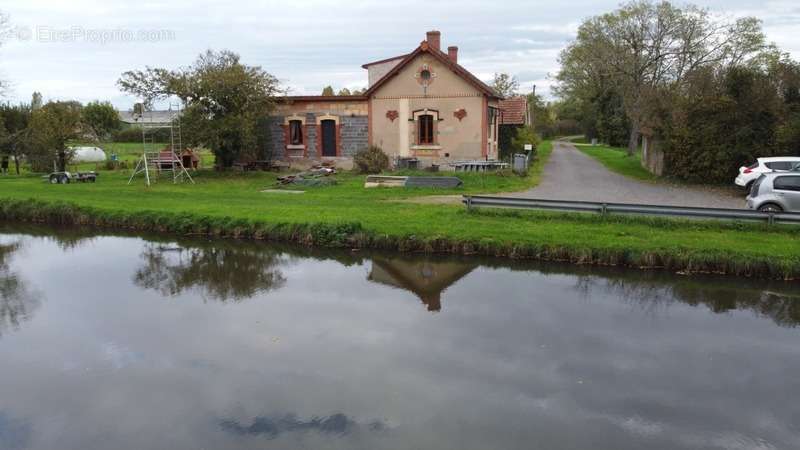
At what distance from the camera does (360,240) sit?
1534 cm

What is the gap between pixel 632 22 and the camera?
44250 mm

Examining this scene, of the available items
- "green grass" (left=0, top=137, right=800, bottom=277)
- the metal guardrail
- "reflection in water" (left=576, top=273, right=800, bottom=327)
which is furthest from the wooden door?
"reflection in water" (left=576, top=273, right=800, bottom=327)

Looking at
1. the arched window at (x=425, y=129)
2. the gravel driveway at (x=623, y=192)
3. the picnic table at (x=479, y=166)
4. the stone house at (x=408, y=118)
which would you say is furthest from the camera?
the arched window at (x=425, y=129)

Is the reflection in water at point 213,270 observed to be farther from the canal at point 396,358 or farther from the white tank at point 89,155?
the white tank at point 89,155

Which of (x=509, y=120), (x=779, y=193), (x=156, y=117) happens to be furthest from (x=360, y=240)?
(x=509, y=120)

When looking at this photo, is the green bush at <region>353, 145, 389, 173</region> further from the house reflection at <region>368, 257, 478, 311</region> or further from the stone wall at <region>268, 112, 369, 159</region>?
the house reflection at <region>368, 257, 478, 311</region>

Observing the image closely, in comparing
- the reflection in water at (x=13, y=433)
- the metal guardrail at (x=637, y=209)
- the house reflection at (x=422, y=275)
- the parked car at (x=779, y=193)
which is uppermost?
the parked car at (x=779, y=193)

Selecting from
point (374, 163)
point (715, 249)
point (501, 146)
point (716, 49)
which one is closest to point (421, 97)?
point (374, 163)

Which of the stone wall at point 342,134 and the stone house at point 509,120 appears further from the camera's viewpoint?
the stone house at point 509,120

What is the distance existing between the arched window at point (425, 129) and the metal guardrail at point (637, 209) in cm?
1130

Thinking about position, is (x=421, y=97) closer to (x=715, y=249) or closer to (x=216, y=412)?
(x=715, y=249)

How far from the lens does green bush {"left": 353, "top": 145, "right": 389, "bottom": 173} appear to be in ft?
90.9

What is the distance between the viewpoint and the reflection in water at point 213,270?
1221cm

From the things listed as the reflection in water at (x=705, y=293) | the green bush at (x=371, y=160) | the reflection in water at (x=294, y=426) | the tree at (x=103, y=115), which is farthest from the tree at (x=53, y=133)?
the tree at (x=103, y=115)
